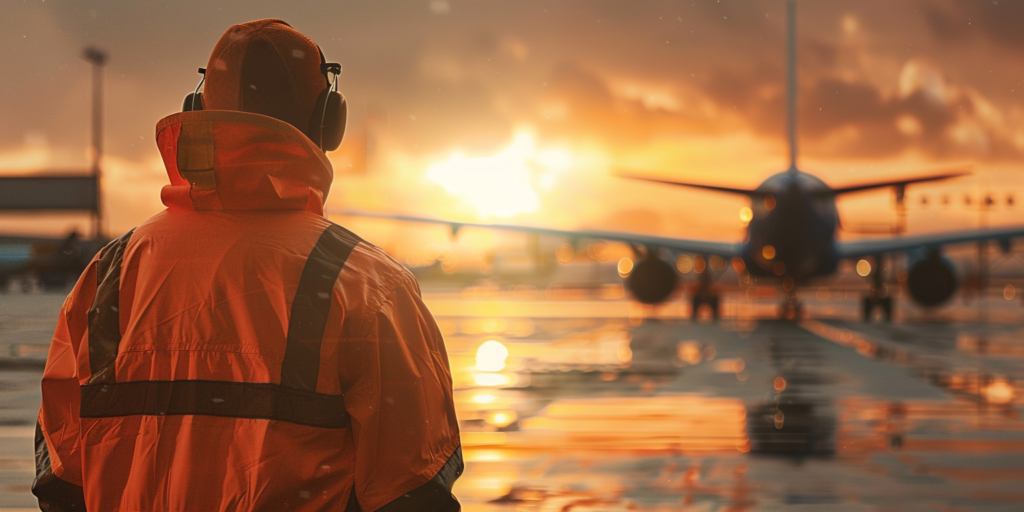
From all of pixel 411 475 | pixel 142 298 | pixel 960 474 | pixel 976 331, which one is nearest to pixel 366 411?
pixel 411 475

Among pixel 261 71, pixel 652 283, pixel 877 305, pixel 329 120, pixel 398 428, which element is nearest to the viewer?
pixel 398 428

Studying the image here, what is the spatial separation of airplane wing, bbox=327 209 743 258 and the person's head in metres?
21.3

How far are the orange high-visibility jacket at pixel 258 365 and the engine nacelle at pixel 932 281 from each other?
23095mm

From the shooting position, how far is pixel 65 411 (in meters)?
1.93

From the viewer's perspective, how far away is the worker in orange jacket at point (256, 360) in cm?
166

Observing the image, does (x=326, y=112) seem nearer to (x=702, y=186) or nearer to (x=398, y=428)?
(x=398, y=428)

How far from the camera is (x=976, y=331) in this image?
20484mm

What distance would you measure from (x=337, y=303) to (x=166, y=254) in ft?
1.20

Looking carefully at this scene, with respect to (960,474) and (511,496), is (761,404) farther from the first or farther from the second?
(511,496)

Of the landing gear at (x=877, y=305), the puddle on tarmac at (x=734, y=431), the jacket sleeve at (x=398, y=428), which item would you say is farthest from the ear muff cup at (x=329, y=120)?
the landing gear at (x=877, y=305)

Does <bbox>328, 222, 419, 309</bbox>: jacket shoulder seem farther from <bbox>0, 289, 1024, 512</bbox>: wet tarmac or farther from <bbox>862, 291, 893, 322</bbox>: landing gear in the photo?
<bbox>862, 291, 893, 322</bbox>: landing gear

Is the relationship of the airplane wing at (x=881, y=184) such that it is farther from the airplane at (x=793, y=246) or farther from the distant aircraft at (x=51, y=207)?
the distant aircraft at (x=51, y=207)

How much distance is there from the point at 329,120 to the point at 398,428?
0.81 m

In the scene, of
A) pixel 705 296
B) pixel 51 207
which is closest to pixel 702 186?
pixel 705 296
